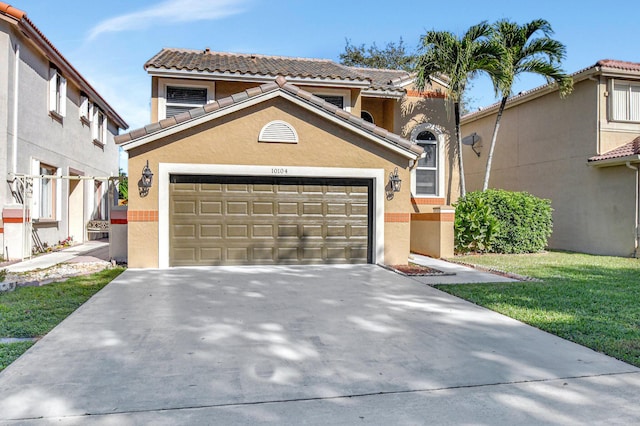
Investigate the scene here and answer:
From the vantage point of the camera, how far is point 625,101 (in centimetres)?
1507

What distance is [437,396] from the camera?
12.1 feet

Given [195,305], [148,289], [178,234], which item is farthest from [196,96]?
[195,305]

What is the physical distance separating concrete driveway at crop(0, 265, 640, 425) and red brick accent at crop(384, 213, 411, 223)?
4.77 meters

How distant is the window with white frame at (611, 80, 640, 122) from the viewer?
588 inches

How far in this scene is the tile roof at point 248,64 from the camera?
13000 mm

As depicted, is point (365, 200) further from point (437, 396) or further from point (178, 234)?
point (437, 396)

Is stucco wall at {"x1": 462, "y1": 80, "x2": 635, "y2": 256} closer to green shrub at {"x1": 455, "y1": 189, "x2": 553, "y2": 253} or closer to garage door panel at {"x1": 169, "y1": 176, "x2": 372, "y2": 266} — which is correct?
green shrub at {"x1": 455, "y1": 189, "x2": 553, "y2": 253}

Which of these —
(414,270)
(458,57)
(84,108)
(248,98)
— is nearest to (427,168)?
(458,57)

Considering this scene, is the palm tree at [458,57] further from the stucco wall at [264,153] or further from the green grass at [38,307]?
the green grass at [38,307]

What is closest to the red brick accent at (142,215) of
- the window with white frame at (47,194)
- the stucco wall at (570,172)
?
the window with white frame at (47,194)

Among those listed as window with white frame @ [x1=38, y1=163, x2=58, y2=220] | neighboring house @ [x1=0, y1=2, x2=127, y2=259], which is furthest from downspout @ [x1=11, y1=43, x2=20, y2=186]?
window with white frame @ [x1=38, y1=163, x2=58, y2=220]

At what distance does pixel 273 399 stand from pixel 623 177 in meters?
14.8

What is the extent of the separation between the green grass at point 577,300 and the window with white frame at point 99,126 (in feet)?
54.2

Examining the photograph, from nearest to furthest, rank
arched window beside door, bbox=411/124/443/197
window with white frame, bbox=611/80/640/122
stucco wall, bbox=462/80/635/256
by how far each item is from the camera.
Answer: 1. stucco wall, bbox=462/80/635/256
2. window with white frame, bbox=611/80/640/122
3. arched window beside door, bbox=411/124/443/197
